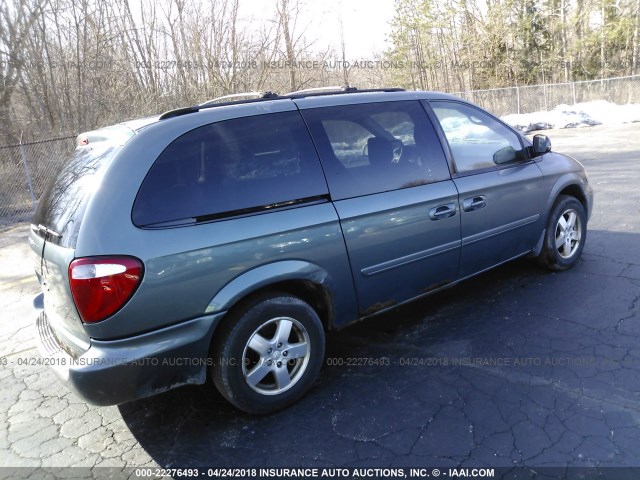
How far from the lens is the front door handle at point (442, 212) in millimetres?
3342

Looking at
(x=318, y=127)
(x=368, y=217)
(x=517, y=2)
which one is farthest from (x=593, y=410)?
(x=517, y=2)

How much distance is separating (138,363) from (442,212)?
2.25 m

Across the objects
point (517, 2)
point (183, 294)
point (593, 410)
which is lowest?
point (593, 410)

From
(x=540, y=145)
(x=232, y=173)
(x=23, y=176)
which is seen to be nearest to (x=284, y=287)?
(x=232, y=173)

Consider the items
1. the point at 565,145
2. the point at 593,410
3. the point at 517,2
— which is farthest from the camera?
the point at 517,2

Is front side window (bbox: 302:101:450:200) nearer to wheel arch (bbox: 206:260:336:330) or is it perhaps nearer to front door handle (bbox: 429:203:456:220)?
front door handle (bbox: 429:203:456:220)

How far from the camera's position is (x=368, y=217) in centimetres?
303

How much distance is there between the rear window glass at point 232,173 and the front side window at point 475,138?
133 centimetres

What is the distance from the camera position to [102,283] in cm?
222

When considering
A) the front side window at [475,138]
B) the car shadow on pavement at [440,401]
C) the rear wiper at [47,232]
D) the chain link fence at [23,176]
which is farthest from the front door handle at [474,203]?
the chain link fence at [23,176]

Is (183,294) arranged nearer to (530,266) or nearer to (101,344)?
(101,344)

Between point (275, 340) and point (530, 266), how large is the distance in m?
3.10

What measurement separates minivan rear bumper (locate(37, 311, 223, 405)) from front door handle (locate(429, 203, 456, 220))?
1700 mm

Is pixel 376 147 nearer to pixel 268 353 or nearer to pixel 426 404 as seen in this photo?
pixel 268 353
